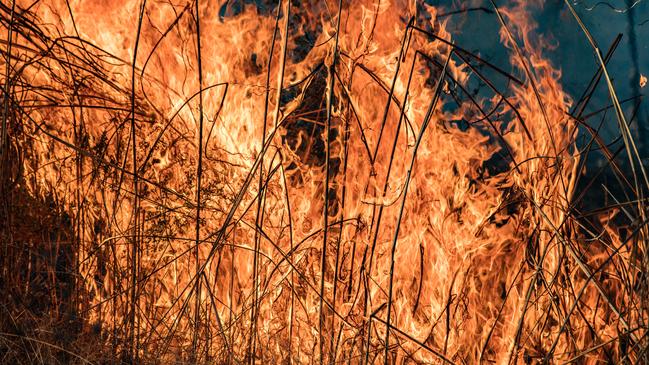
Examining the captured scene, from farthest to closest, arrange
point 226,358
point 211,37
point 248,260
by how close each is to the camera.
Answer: point 248,260 < point 211,37 < point 226,358

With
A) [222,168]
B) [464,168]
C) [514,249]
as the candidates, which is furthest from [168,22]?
[514,249]

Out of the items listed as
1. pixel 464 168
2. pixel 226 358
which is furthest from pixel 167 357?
pixel 464 168

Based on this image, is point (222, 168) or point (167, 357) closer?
point (167, 357)

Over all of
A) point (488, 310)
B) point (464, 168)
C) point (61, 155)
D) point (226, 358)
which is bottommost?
point (226, 358)

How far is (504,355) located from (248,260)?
3.19 feet

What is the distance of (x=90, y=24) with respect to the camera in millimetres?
2465

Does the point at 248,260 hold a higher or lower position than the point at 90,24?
lower

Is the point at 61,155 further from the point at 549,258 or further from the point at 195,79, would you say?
the point at 549,258

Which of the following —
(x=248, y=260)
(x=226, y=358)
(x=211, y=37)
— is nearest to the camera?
(x=226, y=358)

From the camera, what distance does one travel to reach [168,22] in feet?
7.98

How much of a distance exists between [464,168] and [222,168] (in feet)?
2.85

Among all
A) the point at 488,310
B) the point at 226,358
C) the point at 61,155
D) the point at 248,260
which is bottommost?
the point at 226,358

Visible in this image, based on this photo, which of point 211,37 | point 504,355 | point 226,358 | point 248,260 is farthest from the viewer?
point 248,260

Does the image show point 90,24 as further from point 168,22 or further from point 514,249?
point 514,249
